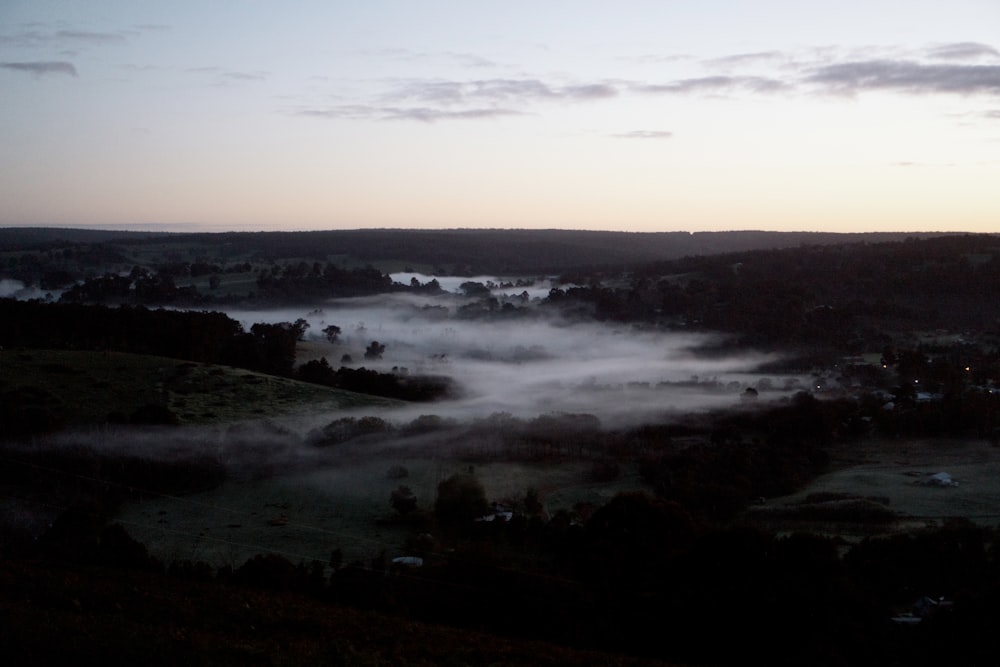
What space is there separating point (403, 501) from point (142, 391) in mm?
13514

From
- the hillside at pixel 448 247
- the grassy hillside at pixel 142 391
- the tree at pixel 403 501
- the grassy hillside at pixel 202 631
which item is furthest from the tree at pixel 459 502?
the hillside at pixel 448 247

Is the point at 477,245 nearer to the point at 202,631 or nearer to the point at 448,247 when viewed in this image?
the point at 448,247

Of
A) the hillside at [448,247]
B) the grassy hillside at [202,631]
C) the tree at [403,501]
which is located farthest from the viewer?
the hillside at [448,247]

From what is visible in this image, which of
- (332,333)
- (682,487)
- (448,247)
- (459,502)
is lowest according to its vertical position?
(682,487)

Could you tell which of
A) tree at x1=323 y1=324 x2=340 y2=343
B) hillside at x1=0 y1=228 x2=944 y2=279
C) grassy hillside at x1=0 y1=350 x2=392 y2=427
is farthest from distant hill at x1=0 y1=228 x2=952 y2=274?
grassy hillside at x1=0 y1=350 x2=392 y2=427

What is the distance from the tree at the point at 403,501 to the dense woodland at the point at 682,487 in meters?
0.10

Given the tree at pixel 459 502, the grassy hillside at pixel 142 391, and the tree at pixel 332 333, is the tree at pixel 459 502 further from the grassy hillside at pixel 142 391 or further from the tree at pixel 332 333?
the tree at pixel 332 333

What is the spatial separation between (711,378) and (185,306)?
45818 millimetres

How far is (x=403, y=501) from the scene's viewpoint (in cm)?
2398

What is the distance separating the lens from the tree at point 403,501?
2384 cm

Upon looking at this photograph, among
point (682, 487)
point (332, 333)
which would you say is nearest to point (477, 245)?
point (332, 333)

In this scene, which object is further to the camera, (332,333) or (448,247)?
(448,247)

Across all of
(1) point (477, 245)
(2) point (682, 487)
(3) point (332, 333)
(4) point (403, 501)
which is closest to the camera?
(4) point (403, 501)

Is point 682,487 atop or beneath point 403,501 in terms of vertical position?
beneath
